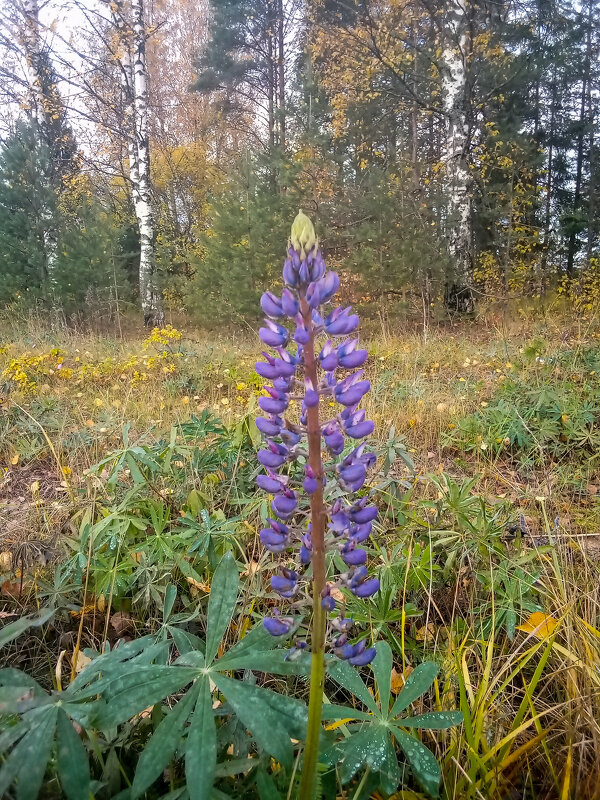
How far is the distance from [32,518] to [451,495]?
1814 millimetres

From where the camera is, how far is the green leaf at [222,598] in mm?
994

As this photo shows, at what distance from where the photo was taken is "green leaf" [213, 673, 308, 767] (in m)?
0.83

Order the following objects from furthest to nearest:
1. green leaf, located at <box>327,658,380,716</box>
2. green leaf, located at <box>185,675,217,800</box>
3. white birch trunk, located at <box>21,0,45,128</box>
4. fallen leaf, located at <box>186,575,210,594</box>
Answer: white birch trunk, located at <box>21,0,45,128</box>, fallen leaf, located at <box>186,575,210,594</box>, green leaf, located at <box>327,658,380,716</box>, green leaf, located at <box>185,675,217,800</box>

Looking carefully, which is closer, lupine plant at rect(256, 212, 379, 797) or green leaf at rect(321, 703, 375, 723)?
lupine plant at rect(256, 212, 379, 797)

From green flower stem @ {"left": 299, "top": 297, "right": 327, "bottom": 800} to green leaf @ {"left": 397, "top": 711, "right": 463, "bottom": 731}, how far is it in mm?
256

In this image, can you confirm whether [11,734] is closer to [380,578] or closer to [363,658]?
[363,658]

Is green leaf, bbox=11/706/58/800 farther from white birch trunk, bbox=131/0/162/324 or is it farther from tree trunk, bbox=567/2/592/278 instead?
tree trunk, bbox=567/2/592/278

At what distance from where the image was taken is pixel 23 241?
39.1 ft

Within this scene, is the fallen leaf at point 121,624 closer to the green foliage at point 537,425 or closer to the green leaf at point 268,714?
the green leaf at point 268,714

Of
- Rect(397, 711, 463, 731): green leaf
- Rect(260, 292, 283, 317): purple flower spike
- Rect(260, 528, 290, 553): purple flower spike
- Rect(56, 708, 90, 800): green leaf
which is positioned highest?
Rect(260, 292, 283, 317): purple flower spike

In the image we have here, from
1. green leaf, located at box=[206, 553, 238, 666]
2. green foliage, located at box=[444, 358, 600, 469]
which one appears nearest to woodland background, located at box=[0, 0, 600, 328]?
green foliage, located at box=[444, 358, 600, 469]

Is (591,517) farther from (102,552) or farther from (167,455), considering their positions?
(102,552)

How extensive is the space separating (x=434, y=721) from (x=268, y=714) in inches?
15.2

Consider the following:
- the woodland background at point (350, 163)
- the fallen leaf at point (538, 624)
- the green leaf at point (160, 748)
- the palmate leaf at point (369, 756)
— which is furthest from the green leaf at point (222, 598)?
the woodland background at point (350, 163)
